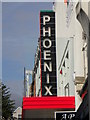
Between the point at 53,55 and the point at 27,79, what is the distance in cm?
8501

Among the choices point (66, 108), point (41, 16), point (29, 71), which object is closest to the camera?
point (66, 108)

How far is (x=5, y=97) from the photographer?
4894 cm

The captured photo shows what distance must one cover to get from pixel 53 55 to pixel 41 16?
3.21 meters

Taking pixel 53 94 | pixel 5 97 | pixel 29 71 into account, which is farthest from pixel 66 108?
pixel 29 71

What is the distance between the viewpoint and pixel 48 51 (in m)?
32.7

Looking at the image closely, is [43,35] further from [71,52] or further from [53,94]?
[71,52]

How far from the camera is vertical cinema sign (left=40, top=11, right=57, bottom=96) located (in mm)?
31422

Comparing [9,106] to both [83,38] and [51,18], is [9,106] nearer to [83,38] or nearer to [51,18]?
[51,18]

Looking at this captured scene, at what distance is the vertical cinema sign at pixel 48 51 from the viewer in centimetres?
3142

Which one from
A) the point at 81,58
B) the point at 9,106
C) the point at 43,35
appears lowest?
the point at 9,106

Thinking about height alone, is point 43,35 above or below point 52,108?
above

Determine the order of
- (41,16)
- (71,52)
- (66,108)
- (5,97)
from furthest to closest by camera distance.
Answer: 1. (5,97)
2. (41,16)
3. (71,52)
4. (66,108)

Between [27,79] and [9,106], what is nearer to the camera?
[9,106]

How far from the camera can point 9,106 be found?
4912cm
